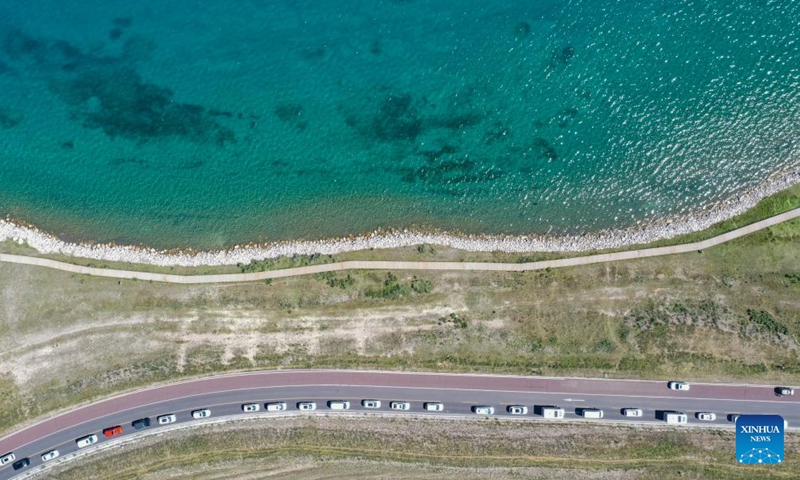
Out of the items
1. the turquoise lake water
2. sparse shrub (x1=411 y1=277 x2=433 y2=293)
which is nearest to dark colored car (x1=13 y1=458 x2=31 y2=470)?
the turquoise lake water

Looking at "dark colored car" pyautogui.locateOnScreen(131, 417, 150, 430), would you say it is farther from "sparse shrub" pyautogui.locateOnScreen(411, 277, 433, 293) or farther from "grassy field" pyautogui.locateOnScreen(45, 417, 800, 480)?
"sparse shrub" pyautogui.locateOnScreen(411, 277, 433, 293)

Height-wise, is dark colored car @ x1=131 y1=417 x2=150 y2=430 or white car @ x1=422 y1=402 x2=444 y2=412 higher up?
white car @ x1=422 y1=402 x2=444 y2=412

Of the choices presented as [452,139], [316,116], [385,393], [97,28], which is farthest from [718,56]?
[97,28]

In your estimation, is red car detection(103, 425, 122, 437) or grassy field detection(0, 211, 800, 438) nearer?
grassy field detection(0, 211, 800, 438)

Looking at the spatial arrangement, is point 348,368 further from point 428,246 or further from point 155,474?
point 155,474

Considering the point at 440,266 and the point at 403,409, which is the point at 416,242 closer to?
the point at 440,266

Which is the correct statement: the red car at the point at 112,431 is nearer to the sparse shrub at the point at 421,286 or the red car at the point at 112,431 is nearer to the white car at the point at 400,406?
the white car at the point at 400,406

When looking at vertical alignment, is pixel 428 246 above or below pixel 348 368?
above
